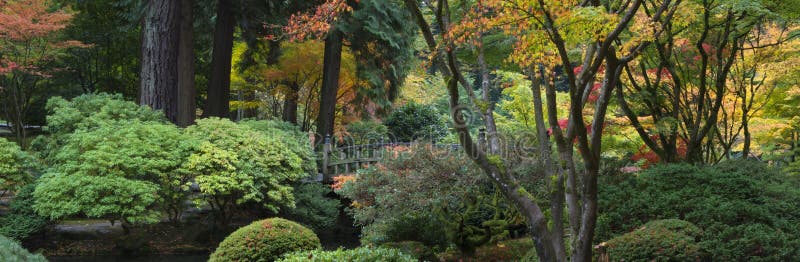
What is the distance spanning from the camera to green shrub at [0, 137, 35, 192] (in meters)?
10.0

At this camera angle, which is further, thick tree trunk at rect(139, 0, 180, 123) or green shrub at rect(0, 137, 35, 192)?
thick tree trunk at rect(139, 0, 180, 123)

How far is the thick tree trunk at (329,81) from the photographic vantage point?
52.5 ft

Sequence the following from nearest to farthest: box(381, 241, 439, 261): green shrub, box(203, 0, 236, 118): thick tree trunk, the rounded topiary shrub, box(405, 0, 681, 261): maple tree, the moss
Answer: box(405, 0, 681, 261): maple tree
the moss
the rounded topiary shrub
box(381, 241, 439, 261): green shrub
box(203, 0, 236, 118): thick tree trunk

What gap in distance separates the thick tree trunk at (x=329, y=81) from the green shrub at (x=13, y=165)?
7113 mm

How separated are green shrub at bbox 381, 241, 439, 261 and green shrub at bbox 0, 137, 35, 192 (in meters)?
6.26

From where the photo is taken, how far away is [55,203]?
973 centimetres

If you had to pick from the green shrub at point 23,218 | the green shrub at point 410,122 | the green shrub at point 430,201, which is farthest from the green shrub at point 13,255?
the green shrub at point 410,122

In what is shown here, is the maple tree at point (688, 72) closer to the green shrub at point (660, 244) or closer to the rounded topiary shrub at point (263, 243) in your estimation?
the green shrub at point (660, 244)

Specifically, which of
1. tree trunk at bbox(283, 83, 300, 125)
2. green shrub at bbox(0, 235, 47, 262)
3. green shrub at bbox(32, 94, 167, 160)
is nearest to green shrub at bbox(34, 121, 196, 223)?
green shrub at bbox(32, 94, 167, 160)

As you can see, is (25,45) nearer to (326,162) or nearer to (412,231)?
(326,162)

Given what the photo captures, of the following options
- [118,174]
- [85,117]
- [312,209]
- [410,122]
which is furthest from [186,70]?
[410,122]

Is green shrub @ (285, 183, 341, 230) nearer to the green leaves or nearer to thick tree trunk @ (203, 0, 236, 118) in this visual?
the green leaves

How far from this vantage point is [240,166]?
11125mm

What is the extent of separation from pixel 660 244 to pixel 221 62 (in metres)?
11.7
